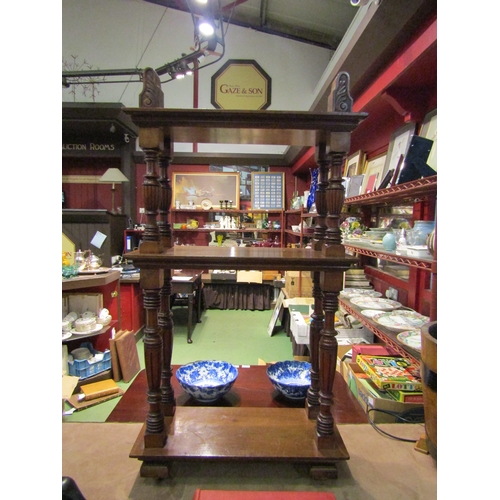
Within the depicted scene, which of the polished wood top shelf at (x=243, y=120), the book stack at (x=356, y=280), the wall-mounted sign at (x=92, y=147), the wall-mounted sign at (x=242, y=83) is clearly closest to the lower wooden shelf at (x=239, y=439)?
the polished wood top shelf at (x=243, y=120)

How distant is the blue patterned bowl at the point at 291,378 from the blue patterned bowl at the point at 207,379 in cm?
15

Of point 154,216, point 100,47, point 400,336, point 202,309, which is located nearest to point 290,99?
point 100,47

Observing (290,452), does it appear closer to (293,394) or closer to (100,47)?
(293,394)

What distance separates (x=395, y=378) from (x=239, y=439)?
2.92 feet

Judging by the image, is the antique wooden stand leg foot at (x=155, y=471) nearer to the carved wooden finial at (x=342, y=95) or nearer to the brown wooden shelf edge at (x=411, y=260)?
the carved wooden finial at (x=342, y=95)

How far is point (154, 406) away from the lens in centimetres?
82

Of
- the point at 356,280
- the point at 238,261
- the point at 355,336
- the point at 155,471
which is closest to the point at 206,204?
the point at 356,280

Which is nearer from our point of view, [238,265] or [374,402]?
[238,265]

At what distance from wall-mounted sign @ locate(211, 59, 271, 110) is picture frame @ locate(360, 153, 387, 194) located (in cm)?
364

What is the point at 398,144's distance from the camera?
6.76 feet

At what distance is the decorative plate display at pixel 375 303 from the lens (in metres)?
2.06

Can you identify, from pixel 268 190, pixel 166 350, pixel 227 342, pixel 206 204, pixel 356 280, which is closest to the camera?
pixel 166 350

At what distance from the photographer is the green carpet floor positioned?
3332 millimetres

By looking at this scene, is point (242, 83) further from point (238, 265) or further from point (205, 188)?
point (238, 265)
